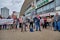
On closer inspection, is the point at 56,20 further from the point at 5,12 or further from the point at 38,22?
the point at 5,12

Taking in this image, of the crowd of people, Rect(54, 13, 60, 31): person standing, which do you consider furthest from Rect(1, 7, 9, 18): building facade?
Rect(54, 13, 60, 31): person standing

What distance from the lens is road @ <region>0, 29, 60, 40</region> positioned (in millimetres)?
3469

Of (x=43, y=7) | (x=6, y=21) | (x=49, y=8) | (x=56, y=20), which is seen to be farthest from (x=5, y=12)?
(x=49, y=8)

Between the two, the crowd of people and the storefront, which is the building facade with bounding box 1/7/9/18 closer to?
the crowd of people

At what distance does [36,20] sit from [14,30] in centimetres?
32

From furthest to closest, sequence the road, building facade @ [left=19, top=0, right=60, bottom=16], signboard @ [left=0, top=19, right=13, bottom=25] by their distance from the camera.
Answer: building facade @ [left=19, top=0, right=60, bottom=16] < signboard @ [left=0, top=19, right=13, bottom=25] < the road

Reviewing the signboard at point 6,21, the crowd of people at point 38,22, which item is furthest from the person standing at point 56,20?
the signboard at point 6,21

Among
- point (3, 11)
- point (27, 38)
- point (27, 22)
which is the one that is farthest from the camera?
point (27, 22)

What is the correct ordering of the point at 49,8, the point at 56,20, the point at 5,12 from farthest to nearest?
the point at 49,8 → the point at 56,20 → the point at 5,12

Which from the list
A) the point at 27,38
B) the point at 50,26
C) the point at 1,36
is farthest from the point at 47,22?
the point at 1,36

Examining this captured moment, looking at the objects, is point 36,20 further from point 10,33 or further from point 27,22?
point 10,33

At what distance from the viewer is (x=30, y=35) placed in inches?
147

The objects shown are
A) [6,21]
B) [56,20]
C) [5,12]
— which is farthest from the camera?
[56,20]

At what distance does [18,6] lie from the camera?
3.39m
